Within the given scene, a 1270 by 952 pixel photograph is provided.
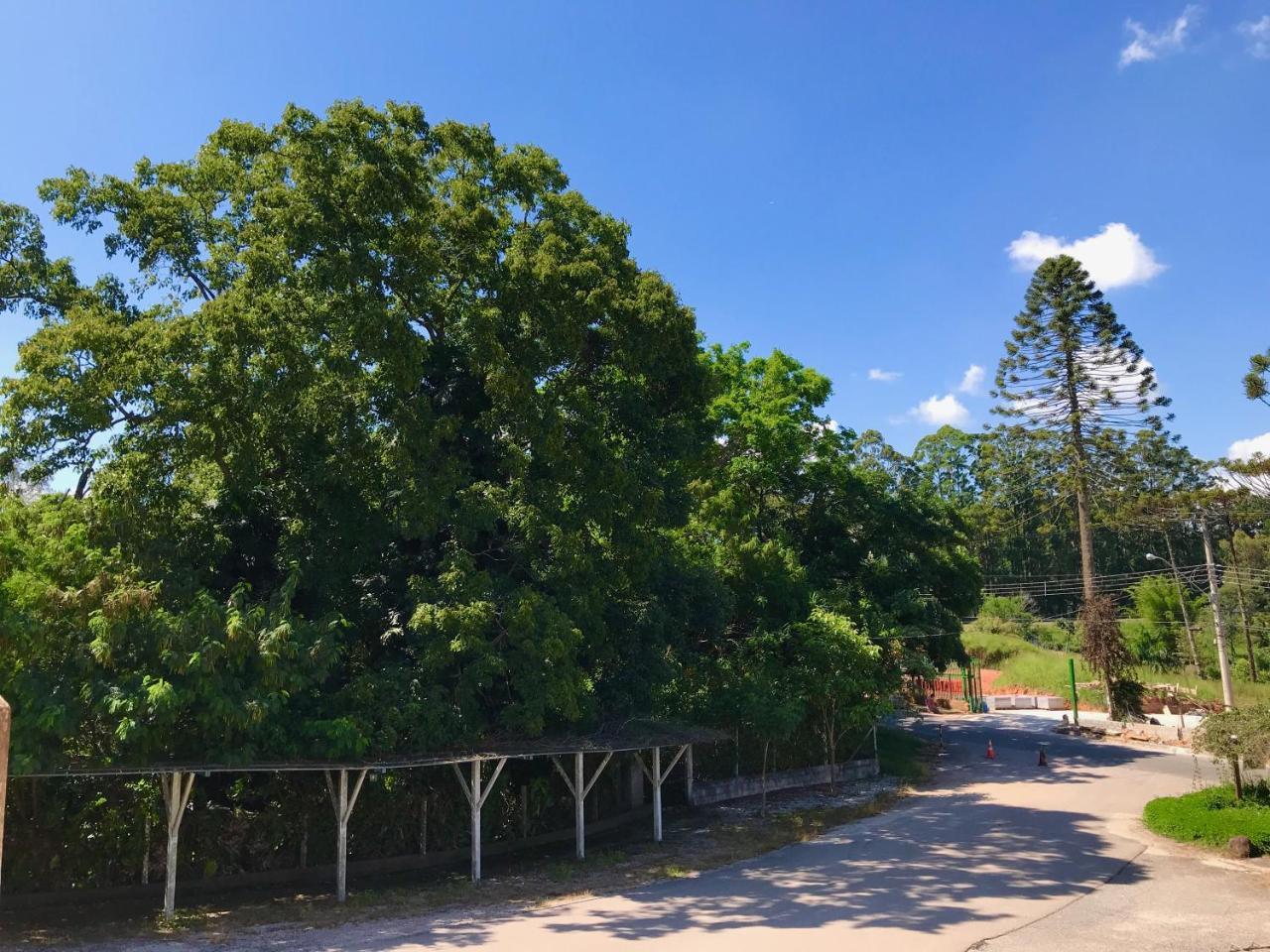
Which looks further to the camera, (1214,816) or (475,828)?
(1214,816)

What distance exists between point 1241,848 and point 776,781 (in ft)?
36.3

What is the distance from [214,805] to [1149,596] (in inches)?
1907

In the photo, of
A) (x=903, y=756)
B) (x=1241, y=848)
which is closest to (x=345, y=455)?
(x=1241, y=848)

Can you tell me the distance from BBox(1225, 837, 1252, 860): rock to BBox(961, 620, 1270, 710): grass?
88.2ft

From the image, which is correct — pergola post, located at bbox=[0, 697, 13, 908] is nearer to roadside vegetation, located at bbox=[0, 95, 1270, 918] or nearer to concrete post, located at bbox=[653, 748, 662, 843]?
roadside vegetation, located at bbox=[0, 95, 1270, 918]

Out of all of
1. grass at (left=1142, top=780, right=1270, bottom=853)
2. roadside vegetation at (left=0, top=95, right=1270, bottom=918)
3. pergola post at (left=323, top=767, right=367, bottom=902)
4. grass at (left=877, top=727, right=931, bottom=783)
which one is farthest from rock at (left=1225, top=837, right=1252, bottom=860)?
pergola post at (left=323, top=767, right=367, bottom=902)

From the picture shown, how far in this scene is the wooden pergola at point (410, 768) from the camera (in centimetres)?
1190

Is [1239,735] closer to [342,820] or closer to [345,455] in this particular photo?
[342,820]

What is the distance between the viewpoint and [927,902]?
1265 centimetres

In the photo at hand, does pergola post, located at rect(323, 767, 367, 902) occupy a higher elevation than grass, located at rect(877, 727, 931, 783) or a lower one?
higher

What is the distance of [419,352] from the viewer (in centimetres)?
1466

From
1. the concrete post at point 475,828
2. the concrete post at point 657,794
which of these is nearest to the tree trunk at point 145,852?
the concrete post at point 475,828

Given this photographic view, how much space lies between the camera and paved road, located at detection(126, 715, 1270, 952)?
36.0 feet

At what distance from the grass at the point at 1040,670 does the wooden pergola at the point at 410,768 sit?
1239 inches
